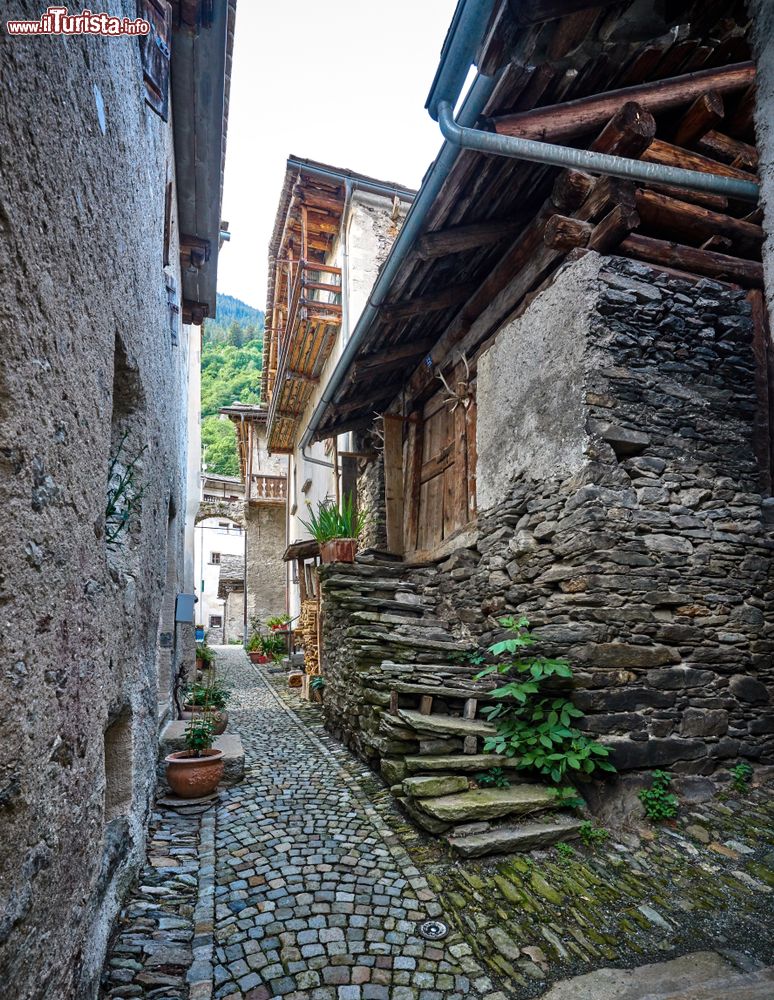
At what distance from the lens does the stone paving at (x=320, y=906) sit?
2379 mm

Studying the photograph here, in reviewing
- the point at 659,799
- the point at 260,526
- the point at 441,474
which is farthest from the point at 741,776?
the point at 260,526

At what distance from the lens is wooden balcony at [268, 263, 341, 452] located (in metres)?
11.2

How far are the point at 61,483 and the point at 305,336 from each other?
35.7ft

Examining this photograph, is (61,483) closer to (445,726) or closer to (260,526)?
(445,726)

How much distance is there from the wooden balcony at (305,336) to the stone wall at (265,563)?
4.97 metres

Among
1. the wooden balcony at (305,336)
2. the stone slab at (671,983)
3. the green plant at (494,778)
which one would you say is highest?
the wooden balcony at (305,336)

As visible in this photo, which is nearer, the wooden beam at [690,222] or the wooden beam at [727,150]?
the wooden beam at [690,222]

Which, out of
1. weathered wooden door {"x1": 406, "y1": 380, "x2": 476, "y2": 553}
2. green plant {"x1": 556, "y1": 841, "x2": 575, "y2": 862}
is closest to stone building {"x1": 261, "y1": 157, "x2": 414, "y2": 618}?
weathered wooden door {"x1": 406, "y1": 380, "x2": 476, "y2": 553}

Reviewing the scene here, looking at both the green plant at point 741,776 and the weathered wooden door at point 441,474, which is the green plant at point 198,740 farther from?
the green plant at point 741,776

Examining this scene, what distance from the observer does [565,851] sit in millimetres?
3273

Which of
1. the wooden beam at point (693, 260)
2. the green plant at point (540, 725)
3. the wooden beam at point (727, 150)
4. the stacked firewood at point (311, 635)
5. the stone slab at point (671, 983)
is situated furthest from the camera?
the stacked firewood at point (311, 635)

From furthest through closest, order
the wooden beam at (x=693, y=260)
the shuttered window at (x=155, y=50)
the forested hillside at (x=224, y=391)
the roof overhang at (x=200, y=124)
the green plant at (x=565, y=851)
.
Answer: the forested hillside at (x=224, y=391) → the wooden beam at (x=693, y=260) → the roof overhang at (x=200, y=124) → the green plant at (x=565, y=851) → the shuttered window at (x=155, y=50)

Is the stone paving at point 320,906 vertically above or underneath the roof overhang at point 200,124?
underneath

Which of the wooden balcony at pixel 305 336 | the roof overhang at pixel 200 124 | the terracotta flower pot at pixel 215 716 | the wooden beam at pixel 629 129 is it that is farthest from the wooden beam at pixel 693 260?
the wooden balcony at pixel 305 336
